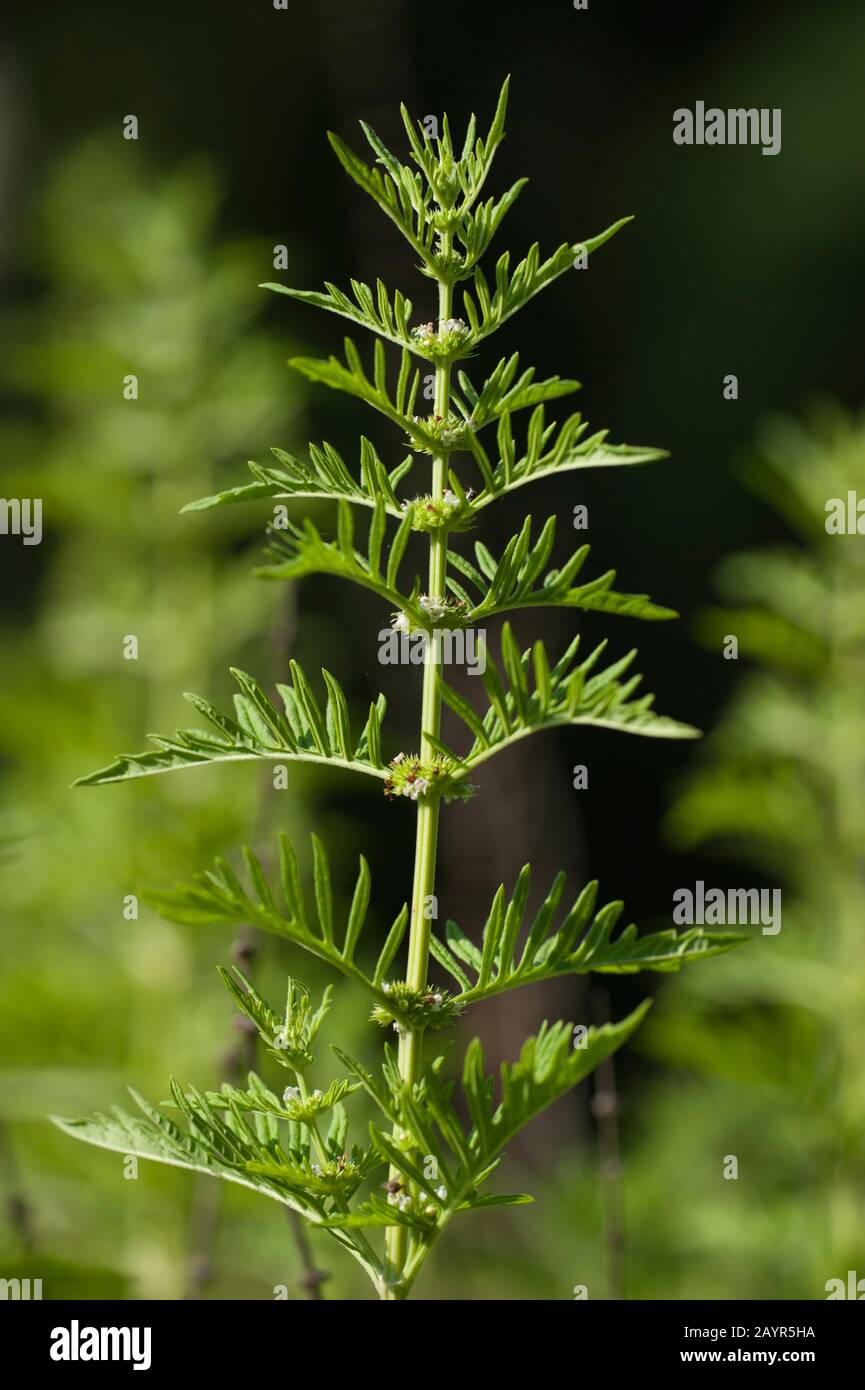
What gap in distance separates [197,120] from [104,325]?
2476 millimetres

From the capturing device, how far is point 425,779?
0.44 m

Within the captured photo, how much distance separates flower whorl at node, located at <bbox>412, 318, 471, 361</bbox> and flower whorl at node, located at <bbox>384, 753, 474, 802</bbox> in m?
0.13

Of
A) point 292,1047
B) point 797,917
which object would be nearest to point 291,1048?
point 292,1047

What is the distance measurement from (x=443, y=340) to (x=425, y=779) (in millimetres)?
146

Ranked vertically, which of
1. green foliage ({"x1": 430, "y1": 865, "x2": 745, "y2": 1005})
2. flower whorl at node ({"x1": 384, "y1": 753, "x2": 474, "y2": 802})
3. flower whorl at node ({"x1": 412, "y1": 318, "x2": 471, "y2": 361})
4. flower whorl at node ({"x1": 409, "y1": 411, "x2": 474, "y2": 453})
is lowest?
green foliage ({"x1": 430, "y1": 865, "x2": 745, "y2": 1005})

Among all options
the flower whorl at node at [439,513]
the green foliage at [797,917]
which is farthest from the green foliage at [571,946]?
the green foliage at [797,917]

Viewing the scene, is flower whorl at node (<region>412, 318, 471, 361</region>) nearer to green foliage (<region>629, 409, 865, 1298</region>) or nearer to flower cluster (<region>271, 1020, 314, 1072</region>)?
flower cluster (<region>271, 1020, 314, 1072</region>)

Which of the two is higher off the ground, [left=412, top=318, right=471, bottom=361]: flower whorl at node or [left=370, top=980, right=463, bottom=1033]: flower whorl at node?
[left=412, top=318, right=471, bottom=361]: flower whorl at node

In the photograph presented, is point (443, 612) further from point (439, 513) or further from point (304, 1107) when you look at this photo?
point (304, 1107)

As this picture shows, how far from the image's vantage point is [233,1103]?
1.41 feet

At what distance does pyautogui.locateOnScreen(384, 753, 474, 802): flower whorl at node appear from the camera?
1.43 feet

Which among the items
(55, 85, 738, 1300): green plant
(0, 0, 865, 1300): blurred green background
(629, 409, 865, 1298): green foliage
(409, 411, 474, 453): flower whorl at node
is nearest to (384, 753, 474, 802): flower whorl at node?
(55, 85, 738, 1300): green plant

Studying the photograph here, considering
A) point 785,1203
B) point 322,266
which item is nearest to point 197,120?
point 322,266
